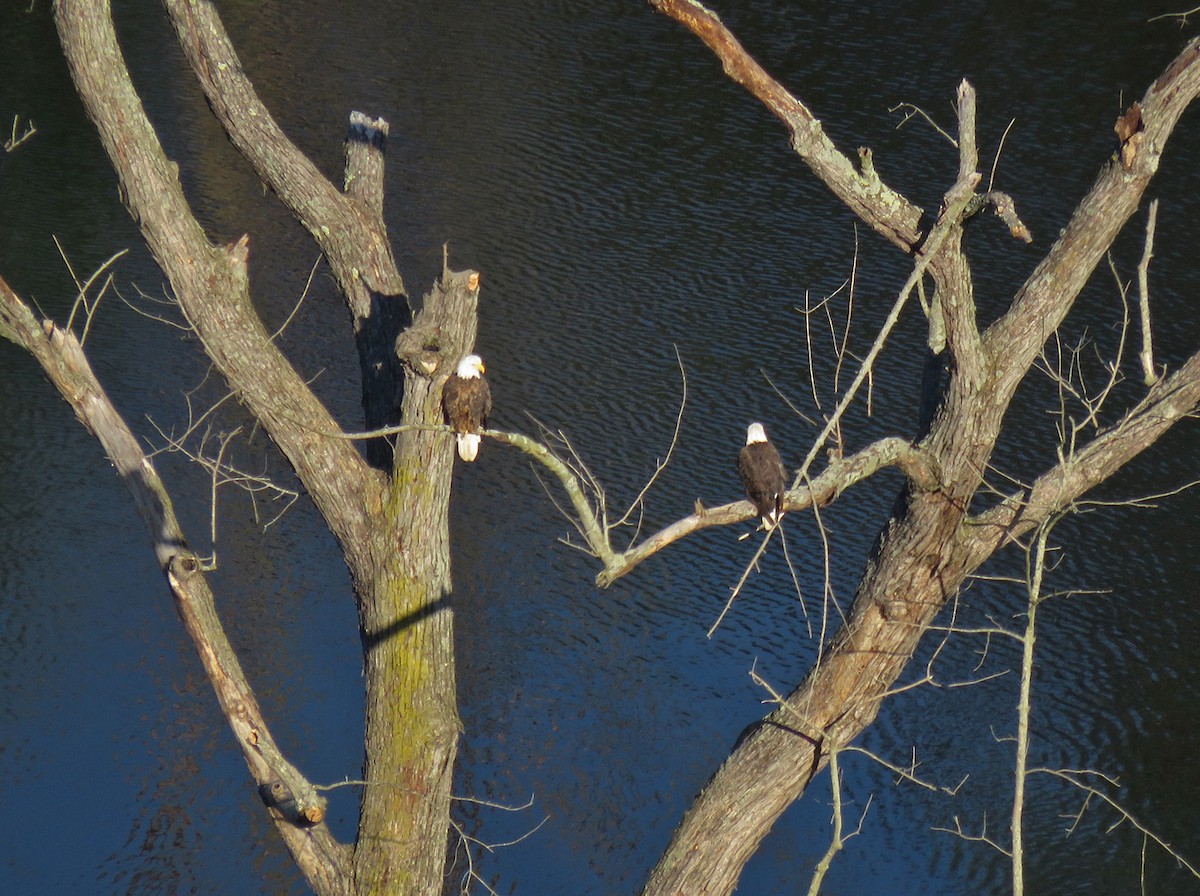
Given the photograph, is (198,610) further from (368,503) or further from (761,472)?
(761,472)

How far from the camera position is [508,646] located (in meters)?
8.93

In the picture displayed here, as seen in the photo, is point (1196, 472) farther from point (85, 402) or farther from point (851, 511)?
point (85, 402)

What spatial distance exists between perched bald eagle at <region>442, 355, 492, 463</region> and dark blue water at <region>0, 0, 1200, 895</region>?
3.62 feet

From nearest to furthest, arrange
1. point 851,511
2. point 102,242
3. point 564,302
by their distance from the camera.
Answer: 1. point 851,511
2. point 564,302
3. point 102,242

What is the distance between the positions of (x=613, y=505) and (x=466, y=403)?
459 cm

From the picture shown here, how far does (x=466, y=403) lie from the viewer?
16.8 ft

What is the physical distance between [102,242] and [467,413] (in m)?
9.63

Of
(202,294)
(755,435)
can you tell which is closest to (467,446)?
(202,294)

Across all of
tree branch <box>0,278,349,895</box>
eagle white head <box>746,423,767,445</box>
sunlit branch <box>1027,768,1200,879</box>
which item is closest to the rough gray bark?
sunlit branch <box>1027,768,1200,879</box>

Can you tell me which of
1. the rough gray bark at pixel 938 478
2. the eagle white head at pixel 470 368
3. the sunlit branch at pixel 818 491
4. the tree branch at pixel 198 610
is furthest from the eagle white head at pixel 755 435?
the tree branch at pixel 198 610

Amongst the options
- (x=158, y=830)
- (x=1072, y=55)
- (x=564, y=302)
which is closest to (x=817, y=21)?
(x=1072, y=55)

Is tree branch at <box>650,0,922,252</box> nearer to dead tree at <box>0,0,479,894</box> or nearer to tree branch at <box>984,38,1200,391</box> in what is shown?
tree branch at <box>984,38,1200,391</box>

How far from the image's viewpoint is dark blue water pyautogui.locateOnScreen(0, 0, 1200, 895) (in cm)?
780

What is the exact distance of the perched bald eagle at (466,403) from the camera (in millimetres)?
4965
